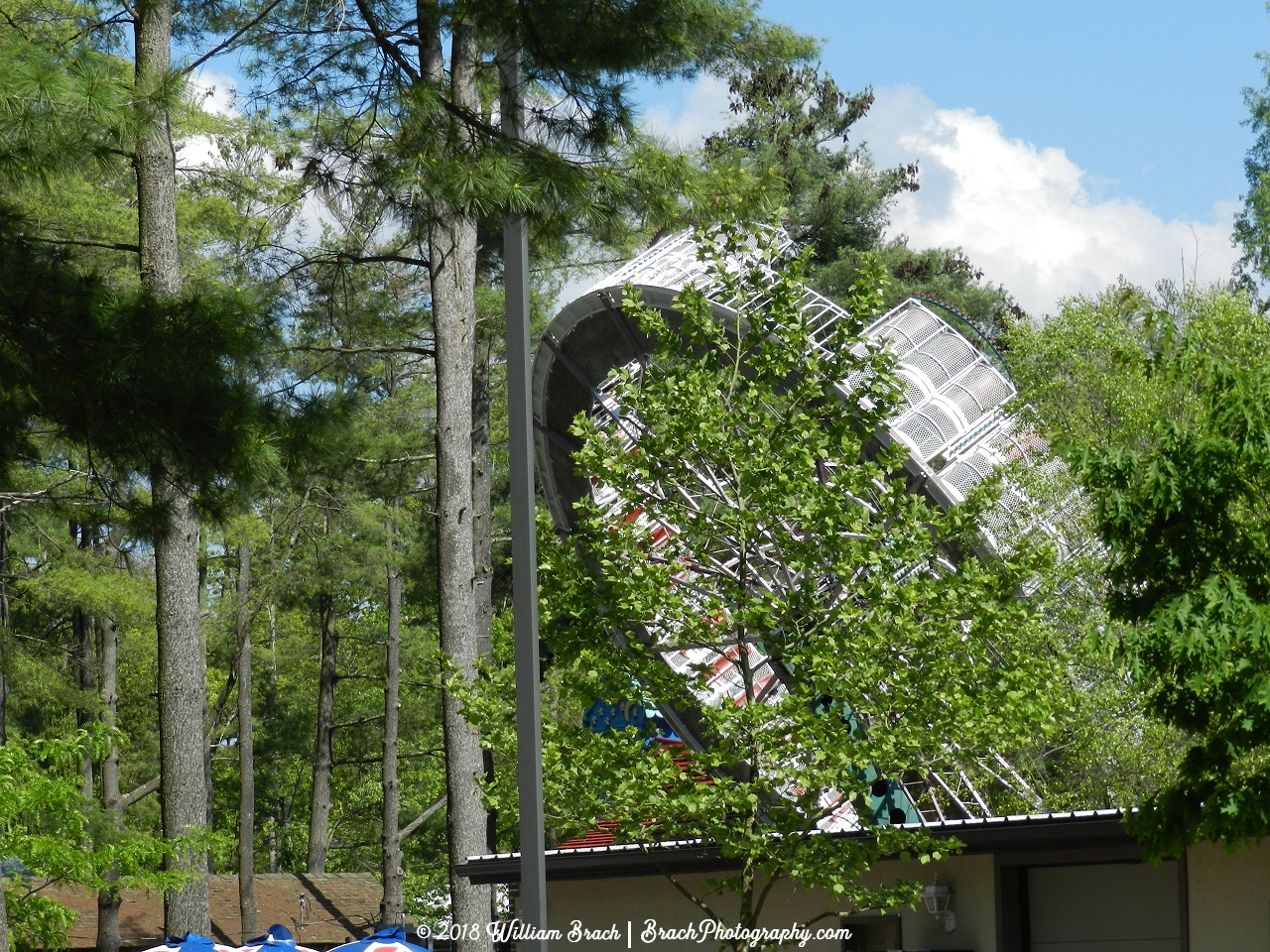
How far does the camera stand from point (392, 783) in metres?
33.3

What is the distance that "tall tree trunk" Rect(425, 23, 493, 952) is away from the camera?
1564cm

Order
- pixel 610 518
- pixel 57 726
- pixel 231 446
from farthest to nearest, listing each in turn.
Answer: pixel 57 726 → pixel 610 518 → pixel 231 446

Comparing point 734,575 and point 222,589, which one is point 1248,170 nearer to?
point 734,575

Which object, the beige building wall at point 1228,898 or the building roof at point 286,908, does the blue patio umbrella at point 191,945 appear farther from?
the building roof at point 286,908

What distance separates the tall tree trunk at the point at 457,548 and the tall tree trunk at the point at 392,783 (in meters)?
15.8

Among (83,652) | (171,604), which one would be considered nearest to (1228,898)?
(171,604)

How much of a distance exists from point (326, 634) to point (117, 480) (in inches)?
1086

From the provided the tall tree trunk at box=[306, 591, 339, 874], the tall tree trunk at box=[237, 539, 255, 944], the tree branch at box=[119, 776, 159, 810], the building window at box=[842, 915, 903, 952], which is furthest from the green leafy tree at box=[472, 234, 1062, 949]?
the tall tree trunk at box=[306, 591, 339, 874]

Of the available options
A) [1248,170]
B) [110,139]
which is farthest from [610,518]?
[1248,170]

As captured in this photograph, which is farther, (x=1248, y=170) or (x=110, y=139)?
(x=1248, y=170)

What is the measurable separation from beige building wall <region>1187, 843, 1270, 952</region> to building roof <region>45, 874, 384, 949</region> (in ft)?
87.7

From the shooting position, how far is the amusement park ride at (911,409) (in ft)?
60.5

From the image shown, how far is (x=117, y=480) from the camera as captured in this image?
11289 millimetres

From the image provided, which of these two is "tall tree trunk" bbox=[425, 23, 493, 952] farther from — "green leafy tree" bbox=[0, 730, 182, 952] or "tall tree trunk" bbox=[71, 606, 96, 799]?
"tall tree trunk" bbox=[71, 606, 96, 799]
